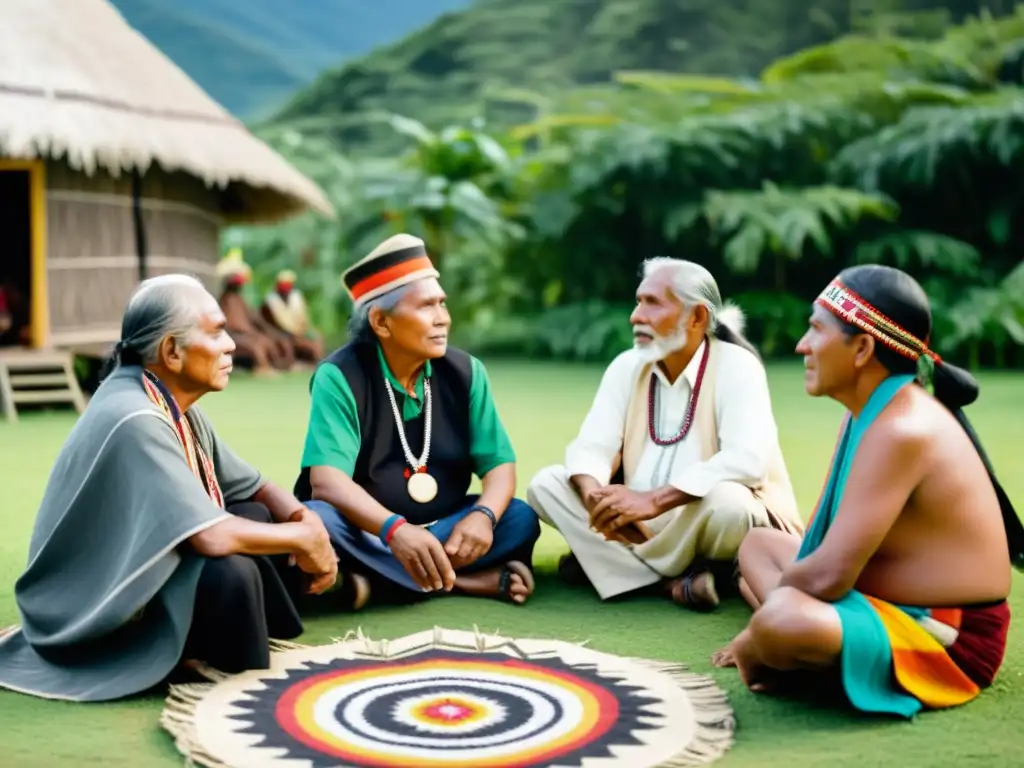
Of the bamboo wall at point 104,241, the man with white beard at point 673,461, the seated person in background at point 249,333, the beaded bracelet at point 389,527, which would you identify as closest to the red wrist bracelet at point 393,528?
the beaded bracelet at point 389,527

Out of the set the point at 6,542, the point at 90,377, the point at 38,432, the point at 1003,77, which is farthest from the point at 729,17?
the point at 6,542

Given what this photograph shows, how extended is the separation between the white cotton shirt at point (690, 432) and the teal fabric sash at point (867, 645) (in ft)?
3.13

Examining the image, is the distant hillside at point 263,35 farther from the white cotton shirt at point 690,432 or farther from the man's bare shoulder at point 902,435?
the man's bare shoulder at point 902,435

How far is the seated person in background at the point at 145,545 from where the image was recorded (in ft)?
9.83

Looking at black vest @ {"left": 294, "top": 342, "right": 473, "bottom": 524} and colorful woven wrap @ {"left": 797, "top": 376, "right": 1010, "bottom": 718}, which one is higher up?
black vest @ {"left": 294, "top": 342, "right": 473, "bottom": 524}

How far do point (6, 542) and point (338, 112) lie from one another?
2731 cm

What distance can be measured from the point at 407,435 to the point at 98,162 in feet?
24.7

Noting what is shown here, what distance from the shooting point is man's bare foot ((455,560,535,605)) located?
3975mm

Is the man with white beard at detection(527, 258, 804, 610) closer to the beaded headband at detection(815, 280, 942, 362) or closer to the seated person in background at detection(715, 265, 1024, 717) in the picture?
the seated person in background at detection(715, 265, 1024, 717)

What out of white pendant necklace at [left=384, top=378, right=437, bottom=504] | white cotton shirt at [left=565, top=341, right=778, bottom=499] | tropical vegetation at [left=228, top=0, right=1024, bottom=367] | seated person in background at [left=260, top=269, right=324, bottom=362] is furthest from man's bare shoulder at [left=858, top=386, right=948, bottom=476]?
seated person in background at [left=260, top=269, right=324, bottom=362]

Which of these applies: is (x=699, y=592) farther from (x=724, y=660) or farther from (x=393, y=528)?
(x=393, y=528)

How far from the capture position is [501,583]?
13.1ft

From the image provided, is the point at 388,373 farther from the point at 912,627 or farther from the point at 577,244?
the point at 577,244

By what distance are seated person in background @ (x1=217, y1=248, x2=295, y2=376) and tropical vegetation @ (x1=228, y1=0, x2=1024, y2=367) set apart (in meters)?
3.10
